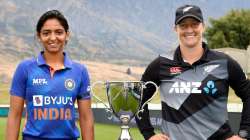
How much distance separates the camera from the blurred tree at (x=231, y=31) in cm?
5094

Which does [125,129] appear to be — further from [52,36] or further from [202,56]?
[52,36]

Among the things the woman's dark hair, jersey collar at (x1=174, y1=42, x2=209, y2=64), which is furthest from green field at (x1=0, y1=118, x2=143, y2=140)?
the woman's dark hair

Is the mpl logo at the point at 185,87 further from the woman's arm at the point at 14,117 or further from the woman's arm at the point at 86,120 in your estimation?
the woman's arm at the point at 14,117

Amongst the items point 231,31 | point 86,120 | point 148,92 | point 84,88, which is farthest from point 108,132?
point 231,31

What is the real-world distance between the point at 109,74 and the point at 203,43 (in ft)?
550

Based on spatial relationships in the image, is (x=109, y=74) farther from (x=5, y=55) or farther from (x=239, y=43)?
(x=239, y=43)

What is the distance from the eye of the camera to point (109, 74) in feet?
563

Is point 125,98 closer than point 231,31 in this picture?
Yes

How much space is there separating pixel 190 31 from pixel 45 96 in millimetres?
1091

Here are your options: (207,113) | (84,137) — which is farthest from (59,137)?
(207,113)

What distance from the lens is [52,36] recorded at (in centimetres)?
382

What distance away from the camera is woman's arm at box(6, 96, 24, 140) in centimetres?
378

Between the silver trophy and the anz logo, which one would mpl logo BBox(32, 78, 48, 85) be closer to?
the silver trophy

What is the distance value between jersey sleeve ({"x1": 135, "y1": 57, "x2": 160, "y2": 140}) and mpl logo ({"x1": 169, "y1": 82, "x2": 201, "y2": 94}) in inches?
6.8
